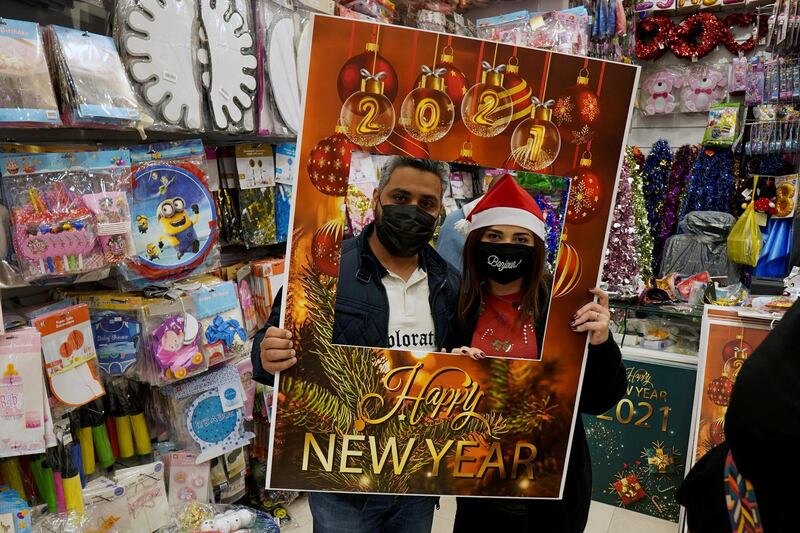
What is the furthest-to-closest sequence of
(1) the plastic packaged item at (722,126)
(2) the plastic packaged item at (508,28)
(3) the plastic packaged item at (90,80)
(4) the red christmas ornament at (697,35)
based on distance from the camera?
(4) the red christmas ornament at (697,35) → (1) the plastic packaged item at (722,126) → (2) the plastic packaged item at (508,28) → (3) the plastic packaged item at (90,80)

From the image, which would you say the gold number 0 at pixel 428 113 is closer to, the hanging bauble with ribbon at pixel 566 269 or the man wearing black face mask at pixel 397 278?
the man wearing black face mask at pixel 397 278

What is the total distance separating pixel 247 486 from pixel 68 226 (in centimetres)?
143

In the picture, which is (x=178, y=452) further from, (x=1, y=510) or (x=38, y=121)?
(x=38, y=121)

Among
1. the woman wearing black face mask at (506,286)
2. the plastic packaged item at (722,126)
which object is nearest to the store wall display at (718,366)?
the woman wearing black face mask at (506,286)

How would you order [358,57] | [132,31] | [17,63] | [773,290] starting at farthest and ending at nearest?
1. [773,290]
2. [132,31]
3. [17,63]
4. [358,57]

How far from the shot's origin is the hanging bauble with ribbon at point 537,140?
91 centimetres

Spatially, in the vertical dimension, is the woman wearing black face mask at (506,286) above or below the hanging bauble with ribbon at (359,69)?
below

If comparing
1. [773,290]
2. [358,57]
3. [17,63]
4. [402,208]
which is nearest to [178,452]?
[17,63]

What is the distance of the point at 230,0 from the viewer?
1.85 meters

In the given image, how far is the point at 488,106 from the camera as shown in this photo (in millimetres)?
900

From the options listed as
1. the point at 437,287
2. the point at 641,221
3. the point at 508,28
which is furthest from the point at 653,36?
the point at 437,287

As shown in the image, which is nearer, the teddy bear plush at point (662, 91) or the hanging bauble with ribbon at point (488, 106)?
the hanging bauble with ribbon at point (488, 106)

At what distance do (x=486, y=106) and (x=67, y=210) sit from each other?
3.90 feet

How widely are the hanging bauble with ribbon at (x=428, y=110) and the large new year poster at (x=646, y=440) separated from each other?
2029 millimetres
